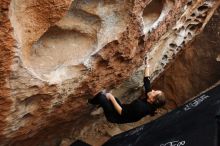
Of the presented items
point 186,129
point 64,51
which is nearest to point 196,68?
point 186,129

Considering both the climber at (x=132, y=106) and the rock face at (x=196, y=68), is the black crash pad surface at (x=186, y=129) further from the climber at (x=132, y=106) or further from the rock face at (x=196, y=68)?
the rock face at (x=196, y=68)

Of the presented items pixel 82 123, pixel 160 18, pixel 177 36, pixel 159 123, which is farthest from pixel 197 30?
pixel 82 123

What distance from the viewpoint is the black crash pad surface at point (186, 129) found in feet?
10.6

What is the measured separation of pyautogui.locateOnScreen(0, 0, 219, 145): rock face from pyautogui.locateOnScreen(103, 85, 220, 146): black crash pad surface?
515 mm

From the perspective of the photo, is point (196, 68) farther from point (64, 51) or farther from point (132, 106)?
point (64, 51)

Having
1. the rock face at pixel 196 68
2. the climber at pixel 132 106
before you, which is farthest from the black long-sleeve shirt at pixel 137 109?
the rock face at pixel 196 68

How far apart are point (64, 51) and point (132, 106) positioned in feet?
2.64

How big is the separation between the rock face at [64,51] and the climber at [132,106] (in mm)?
133

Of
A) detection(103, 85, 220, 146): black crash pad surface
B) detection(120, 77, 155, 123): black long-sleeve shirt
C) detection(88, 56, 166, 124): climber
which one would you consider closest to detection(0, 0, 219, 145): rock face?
detection(88, 56, 166, 124): climber

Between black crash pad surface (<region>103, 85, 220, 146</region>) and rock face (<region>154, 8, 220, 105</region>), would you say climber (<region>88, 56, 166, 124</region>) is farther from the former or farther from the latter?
rock face (<region>154, 8, 220, 105</region>)

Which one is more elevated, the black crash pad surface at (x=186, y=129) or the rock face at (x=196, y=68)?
the rock face at (x=196, y=68)

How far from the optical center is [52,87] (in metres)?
3.21

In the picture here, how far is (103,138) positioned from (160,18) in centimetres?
200

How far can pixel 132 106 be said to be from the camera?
363 cm
